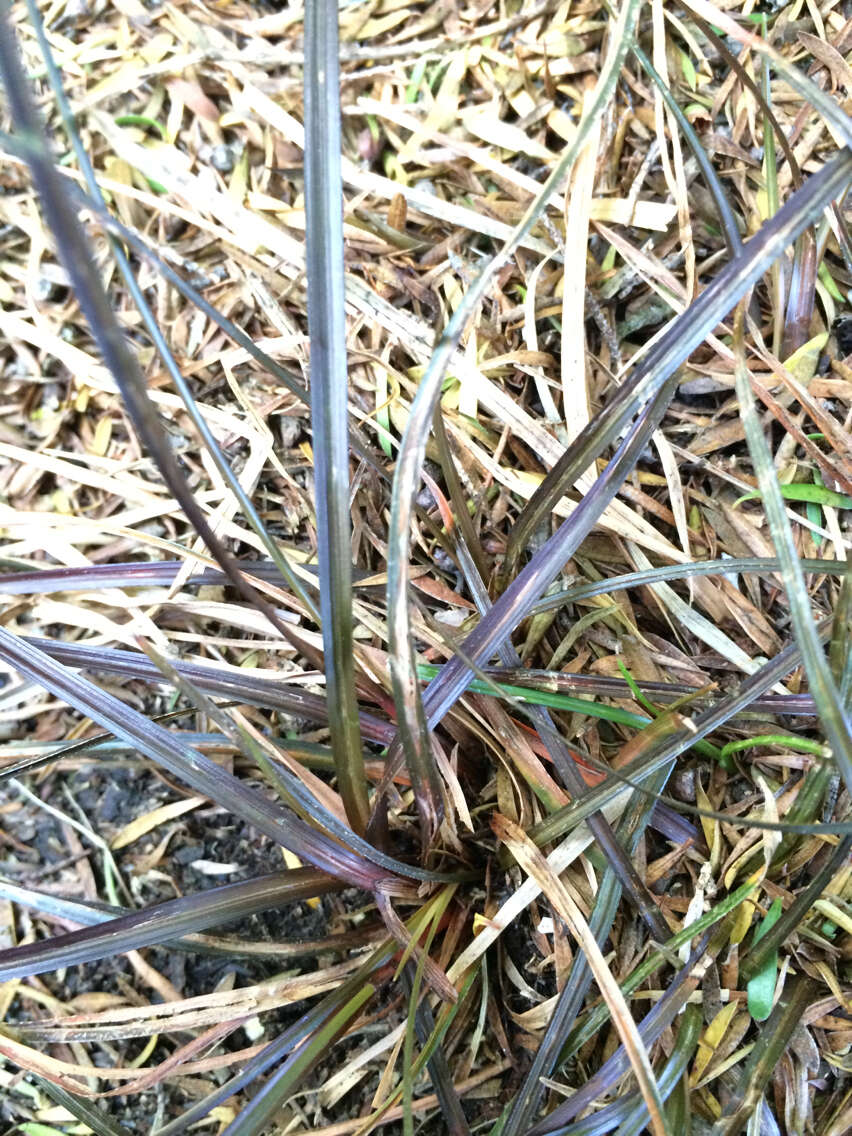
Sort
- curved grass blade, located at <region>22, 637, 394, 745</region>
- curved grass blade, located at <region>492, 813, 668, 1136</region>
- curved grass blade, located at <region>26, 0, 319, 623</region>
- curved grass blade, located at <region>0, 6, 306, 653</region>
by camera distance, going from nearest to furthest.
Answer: curved grass blade, located at <region>0, 6, 306, 653</region> → curved grass blade, located at <region>26, 0, 319, 623</region> → curved grass blade, located at <region>492, 813, 668, 1136</region> → curved grass blade, located at <region>22, 637, 394, 745</region>

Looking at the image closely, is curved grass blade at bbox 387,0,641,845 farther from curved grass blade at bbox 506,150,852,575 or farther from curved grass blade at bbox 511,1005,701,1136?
curved grass blade at bbox 511,1005,701,1136

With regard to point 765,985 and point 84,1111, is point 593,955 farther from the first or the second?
point 84,1111

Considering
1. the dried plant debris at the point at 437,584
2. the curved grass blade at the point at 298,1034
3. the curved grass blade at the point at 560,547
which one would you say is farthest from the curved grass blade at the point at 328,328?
the curved grass blade at the point at 298,1034

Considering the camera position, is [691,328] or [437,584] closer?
[691,328]

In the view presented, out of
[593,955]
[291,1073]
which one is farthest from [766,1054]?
[291,1073]

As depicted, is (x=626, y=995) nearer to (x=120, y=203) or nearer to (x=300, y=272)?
(x=300, y=272)

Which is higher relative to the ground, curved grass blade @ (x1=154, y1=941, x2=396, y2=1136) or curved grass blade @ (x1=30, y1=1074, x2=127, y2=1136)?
curved grass blade @ (x1=154, y1=941, x2=396, y2=1136)

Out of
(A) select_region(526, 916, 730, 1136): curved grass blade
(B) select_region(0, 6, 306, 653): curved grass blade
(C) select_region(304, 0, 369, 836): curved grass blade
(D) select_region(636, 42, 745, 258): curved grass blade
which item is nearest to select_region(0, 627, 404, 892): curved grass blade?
(C) select_region(304, 0, 369, 836): curved grass blade
